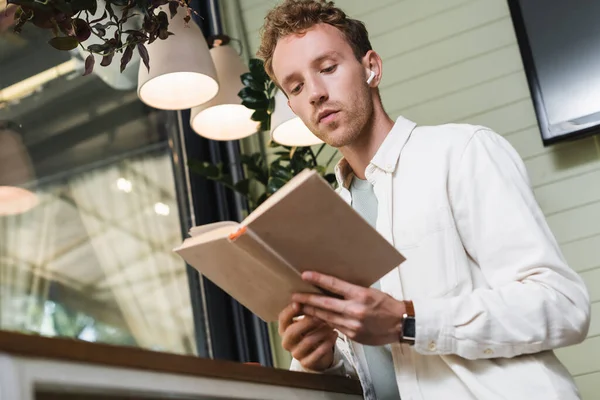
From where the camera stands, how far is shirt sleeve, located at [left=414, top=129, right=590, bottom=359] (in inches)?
53.2

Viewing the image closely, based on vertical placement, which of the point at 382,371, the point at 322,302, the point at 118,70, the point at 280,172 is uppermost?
the point at 118,70

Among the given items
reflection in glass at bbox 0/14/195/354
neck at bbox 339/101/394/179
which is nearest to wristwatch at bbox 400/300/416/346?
neck at bbox 339/101/394/179

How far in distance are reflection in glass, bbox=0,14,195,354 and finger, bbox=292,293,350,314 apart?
1098 mm

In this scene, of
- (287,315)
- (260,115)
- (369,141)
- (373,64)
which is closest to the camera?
(287,315)

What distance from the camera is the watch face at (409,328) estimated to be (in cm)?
137

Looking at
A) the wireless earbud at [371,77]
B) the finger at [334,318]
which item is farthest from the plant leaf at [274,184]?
the finger at [334,318]

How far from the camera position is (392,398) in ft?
5.38

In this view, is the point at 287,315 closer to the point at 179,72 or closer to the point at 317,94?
the point at 317,94

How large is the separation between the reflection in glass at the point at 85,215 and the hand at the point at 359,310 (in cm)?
116

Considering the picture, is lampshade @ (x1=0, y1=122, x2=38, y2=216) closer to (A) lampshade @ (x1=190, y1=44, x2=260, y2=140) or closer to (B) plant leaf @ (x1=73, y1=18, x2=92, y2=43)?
(A) lampshade @ (x1=190, y1=44, x2=260, y2=140)

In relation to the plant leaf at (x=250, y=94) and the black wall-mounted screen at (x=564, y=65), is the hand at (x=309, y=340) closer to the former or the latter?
the plant leaf at (x=250, y=94)

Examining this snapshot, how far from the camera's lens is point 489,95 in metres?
2.95

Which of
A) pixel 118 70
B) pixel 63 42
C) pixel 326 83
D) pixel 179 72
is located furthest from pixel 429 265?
pixel 118 70

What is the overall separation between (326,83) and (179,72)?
79 cm
